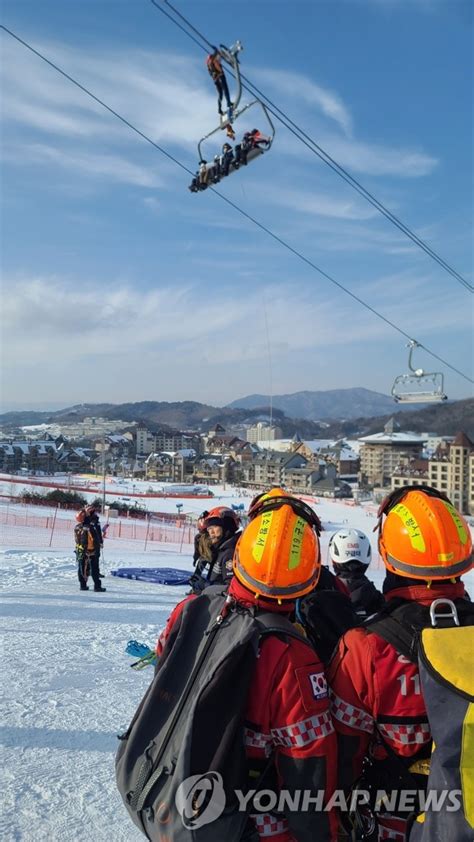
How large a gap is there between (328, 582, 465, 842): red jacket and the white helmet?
3020 millimetres

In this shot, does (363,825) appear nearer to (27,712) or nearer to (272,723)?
(272,723)

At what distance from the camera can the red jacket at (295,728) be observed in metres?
1.95

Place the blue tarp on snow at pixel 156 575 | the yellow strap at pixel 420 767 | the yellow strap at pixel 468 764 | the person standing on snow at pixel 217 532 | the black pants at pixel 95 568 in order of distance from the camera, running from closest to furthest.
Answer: the yellow strap at pixel 468 764 < the yellow strap at pixel 420 767 < the person standing on snow at pixel 217 532 < the black pants at pixel 95 568 < the blue tarp on snow at pixel 156 575

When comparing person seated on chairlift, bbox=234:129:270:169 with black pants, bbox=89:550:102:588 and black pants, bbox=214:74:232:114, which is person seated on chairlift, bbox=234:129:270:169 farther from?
black pants, bbox=89:550:102:588

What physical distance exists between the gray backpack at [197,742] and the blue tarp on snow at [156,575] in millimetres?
11201

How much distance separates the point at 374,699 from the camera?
204 cm

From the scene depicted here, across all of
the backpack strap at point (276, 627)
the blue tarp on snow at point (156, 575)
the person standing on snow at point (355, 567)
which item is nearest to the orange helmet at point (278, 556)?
the backpack strap at point (276, 627)

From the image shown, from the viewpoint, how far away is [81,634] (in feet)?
24.8

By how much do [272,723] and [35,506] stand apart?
40694 millimetres

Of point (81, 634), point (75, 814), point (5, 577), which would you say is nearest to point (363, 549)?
point (75, 814)

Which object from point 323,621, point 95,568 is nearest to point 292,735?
point 323,621

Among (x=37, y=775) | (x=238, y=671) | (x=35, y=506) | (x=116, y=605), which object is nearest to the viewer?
(x=238, y=671)

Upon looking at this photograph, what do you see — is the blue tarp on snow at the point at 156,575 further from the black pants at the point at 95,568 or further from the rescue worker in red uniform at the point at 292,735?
the rescue worker in red uniform at the point at 292,735

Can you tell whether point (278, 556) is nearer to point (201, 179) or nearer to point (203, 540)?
point (203, 540)
